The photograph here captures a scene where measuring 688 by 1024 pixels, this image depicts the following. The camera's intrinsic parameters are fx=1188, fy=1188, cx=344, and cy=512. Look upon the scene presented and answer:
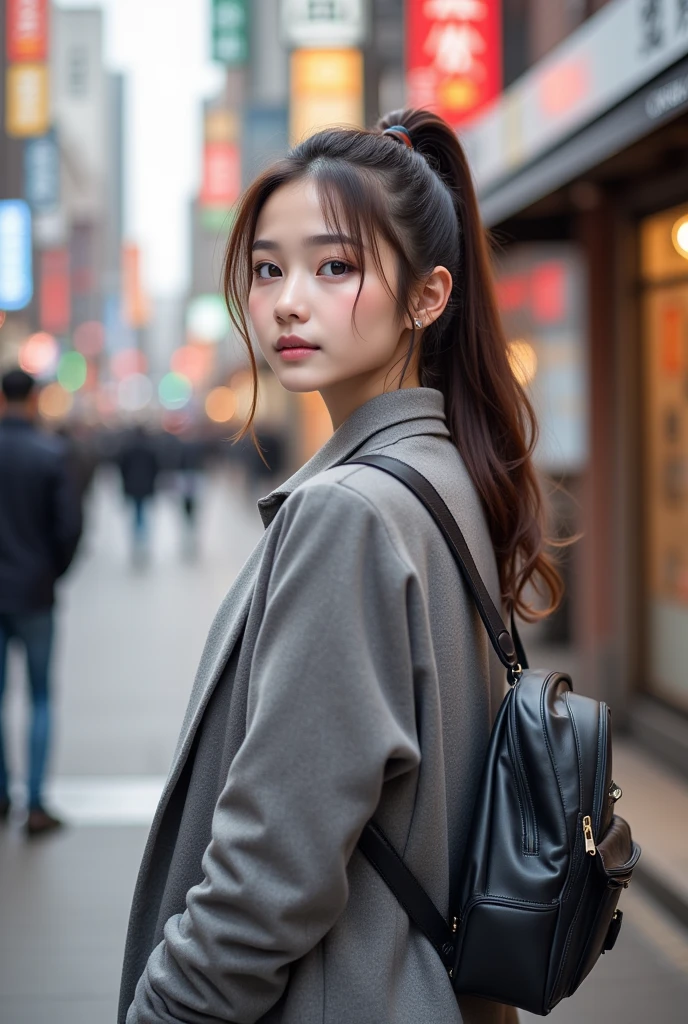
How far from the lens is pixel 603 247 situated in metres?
7.20

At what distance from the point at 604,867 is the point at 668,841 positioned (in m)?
3.73

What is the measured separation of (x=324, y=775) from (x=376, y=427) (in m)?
0.52

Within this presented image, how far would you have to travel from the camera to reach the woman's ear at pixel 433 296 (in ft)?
5.57

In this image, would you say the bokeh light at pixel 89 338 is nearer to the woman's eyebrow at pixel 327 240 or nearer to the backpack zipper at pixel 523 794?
the woman's eyebrow at pixel 327 240

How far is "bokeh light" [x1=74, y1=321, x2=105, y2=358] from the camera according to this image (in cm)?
6938

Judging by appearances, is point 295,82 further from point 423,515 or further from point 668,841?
point 423,515

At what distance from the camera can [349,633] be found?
137cm

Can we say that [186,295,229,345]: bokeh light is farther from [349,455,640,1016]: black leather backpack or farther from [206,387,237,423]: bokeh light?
[349,455,640,1016]: black leather backpack

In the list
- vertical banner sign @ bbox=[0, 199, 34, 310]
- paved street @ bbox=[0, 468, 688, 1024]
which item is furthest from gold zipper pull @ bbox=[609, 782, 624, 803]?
vertical banner sign @ bbox=[0, 199, 34, 310]

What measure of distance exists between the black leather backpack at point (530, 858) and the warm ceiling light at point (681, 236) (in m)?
5.10

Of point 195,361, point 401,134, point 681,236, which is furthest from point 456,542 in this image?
point 195,361

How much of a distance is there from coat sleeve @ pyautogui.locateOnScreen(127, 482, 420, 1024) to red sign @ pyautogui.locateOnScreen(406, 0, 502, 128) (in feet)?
29.0

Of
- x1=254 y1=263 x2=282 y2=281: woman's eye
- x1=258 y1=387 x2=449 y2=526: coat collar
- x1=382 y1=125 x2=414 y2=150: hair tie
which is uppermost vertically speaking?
x1=382 y1=125 x2=414 y2=150: hair tie

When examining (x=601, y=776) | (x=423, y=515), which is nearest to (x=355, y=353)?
(x=423, y=515)
